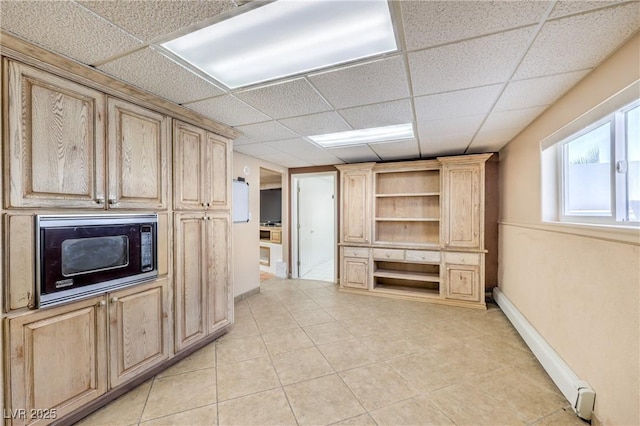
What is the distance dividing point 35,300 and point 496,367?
10.9ft

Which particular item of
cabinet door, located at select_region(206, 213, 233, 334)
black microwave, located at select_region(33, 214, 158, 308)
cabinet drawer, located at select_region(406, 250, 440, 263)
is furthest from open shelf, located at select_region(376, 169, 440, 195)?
black microwave, located at select_region(33, 214, 158, 308)

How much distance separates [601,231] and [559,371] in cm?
115

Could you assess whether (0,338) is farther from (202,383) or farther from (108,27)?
(108,27)

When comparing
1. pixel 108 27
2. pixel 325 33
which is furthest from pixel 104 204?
pixel 325 33

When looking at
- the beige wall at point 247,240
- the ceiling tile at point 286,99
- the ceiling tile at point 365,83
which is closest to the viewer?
the ceiling tile at point 365,83

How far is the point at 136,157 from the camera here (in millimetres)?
1937

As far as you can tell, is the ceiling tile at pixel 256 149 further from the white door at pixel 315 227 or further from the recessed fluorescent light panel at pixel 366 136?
the white door at pixel 315 227

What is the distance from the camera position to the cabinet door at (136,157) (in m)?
1.80

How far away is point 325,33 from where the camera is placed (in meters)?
1.38

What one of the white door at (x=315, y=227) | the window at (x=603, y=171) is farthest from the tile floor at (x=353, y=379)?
the white door at (x=315, y=227)

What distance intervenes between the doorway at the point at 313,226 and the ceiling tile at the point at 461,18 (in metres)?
3.64

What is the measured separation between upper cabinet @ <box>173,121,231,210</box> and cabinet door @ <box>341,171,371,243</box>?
2183 mm

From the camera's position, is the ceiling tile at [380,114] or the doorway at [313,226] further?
the doorway at [313,226]

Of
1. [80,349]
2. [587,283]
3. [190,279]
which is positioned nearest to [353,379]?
[190,279]
